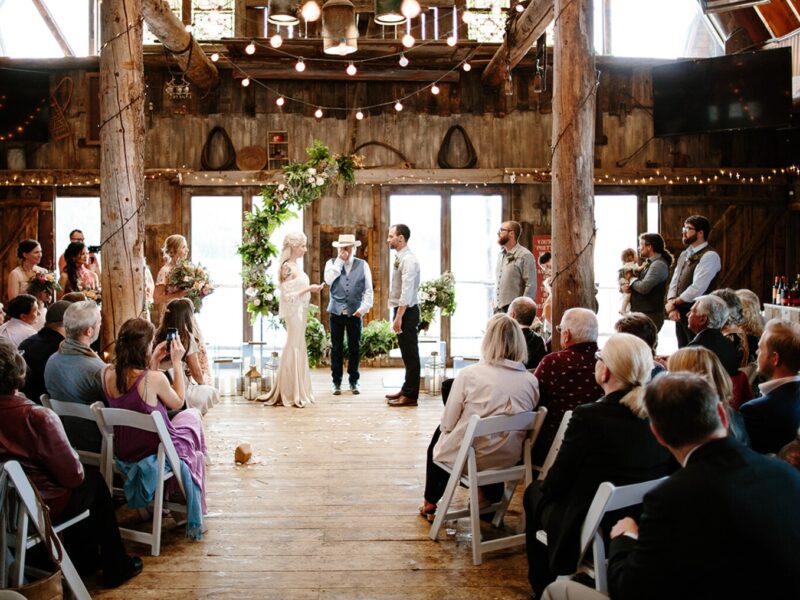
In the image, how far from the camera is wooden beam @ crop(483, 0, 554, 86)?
24.5 feet

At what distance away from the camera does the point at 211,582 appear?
12.2 feet

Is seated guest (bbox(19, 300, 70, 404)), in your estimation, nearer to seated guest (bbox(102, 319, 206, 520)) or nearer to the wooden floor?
seated guest (bbox(102, 319, 206, 520))

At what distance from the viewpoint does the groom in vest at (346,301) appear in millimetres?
8383

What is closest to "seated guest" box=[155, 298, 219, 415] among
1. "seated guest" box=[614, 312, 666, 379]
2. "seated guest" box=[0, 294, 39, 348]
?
"seated guest" box=[0, 294, 39, 348]

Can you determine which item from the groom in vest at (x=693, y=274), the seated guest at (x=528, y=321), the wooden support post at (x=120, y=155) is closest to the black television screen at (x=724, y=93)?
the groom in vest at (x=693, y=274)

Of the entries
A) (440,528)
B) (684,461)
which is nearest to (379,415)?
(440,528)

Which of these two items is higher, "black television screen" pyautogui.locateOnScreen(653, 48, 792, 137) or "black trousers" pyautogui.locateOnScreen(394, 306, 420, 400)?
"black television screen" pyautogui.locateOnScreen(653, 48, 792, 137)

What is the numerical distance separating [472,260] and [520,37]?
12.0 feet

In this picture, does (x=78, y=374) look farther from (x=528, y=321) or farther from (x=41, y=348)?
(x=528, y=321)

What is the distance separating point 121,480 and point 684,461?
3405 mm

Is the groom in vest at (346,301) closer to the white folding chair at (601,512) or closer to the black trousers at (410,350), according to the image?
the black trousers at (410,350)

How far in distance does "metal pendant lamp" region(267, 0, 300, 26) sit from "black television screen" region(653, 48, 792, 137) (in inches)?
213

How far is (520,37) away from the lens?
8492 mm

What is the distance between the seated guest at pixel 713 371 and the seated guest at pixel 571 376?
96cm
